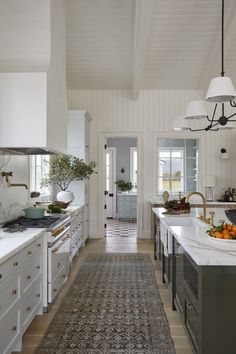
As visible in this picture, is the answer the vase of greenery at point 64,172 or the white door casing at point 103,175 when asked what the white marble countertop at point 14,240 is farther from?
the white door casing at point 103,175

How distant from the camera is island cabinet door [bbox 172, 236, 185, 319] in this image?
2898 mm

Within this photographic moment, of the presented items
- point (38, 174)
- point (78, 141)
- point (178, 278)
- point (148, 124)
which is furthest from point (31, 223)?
point (148, 124)

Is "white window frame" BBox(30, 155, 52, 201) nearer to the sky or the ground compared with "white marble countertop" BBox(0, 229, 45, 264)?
nearer to the sky

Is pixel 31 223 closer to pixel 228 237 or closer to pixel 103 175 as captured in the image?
pixel 228 237

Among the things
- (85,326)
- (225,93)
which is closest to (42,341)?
(85,326)

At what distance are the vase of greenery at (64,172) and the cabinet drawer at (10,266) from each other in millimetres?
3213

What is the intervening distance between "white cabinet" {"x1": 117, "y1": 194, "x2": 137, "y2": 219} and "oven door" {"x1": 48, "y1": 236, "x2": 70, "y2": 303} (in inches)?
253

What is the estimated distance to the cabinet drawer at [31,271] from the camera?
2754 mm

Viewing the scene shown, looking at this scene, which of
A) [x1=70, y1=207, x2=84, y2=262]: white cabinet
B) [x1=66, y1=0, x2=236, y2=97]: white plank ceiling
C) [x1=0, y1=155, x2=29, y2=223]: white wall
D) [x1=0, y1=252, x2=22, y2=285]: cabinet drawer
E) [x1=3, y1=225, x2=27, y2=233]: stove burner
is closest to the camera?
[x1=0, y1=252, x2=22, y2=285]: cabinet drawer

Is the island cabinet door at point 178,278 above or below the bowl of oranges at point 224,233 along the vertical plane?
below

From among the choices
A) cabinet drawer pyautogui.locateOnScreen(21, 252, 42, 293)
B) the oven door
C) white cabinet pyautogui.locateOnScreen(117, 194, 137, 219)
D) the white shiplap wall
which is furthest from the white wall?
white cabinet pyautogui.locateOnScreen(117, 194, 137, 219)

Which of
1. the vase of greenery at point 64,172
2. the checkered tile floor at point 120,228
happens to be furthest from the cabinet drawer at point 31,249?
the checkered tile floor at point 120,228

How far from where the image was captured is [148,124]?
7.62m

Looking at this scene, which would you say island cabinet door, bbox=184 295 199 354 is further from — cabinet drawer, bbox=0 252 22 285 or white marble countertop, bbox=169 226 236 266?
cabinet drawer, bbox=0 252 22 285
